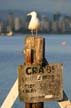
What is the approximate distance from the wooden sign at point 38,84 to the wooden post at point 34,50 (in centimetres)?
12

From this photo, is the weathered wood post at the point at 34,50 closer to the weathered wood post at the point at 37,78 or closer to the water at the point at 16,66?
the weathered wood post at the point at 37,78

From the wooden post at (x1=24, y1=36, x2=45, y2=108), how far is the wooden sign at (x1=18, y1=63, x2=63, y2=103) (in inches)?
4.5

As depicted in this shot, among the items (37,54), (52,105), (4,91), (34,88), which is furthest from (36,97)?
(4,91)

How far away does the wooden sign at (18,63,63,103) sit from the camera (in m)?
9.07

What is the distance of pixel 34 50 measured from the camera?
30.1 ft

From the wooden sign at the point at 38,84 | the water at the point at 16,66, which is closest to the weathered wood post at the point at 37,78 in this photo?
the wooden sign at the point at 38,84

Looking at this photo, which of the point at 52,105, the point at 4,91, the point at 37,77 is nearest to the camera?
the point at 37,77

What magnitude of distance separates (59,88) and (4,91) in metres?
17.8

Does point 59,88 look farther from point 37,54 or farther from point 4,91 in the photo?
point 4,91

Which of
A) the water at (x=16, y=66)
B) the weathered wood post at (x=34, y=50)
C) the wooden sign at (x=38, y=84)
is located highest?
the weathered wood post at (x=34, y=50)

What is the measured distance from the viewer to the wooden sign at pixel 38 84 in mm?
9070

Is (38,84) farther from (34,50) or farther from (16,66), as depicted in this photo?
(16,66)

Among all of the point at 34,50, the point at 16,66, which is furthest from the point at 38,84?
the point at 16,66

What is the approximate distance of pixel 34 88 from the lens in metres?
9.09
